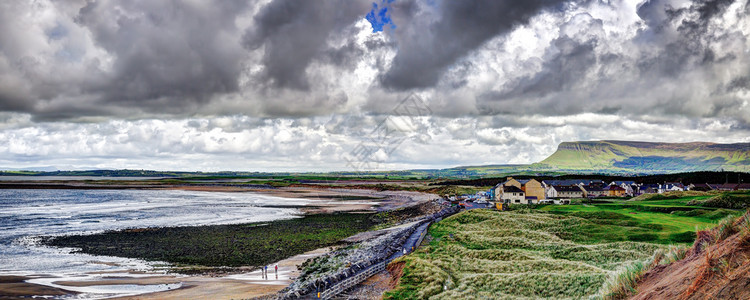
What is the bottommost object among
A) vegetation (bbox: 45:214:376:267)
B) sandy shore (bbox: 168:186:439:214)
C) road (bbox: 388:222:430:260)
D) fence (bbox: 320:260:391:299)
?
sandy shore (bbox: 168:186:439:214)

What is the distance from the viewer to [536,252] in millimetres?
31469

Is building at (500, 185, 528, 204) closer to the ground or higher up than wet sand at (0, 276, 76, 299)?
higher up

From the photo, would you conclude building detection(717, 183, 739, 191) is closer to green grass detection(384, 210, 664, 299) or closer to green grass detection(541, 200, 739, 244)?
green grass detection(541, 200, 739, 244)

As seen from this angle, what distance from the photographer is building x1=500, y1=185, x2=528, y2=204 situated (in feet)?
274

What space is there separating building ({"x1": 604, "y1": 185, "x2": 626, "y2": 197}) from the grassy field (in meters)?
47.9

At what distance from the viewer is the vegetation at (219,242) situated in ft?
129

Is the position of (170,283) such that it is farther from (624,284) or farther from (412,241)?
(624,284)

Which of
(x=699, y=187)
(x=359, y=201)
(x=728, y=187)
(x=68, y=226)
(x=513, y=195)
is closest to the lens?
(x=68, y=226)

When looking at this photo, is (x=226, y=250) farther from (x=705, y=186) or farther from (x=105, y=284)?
(x=705, y=186)

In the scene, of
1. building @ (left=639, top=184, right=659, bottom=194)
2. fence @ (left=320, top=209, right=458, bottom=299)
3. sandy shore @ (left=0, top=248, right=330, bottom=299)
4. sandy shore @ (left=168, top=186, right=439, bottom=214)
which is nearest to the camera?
fence @ (left=320, top=209, right=458, bottom=299)

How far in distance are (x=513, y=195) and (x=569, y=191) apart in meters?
17.9

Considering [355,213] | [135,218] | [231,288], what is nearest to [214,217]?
[135,218]

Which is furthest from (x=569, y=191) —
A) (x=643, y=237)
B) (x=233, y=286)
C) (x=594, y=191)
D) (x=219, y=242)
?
(x=233, y=286)

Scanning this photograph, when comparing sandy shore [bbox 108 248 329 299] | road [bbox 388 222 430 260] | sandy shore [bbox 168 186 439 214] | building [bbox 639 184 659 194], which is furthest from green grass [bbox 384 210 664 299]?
building [bbox 639 184 659 194]
